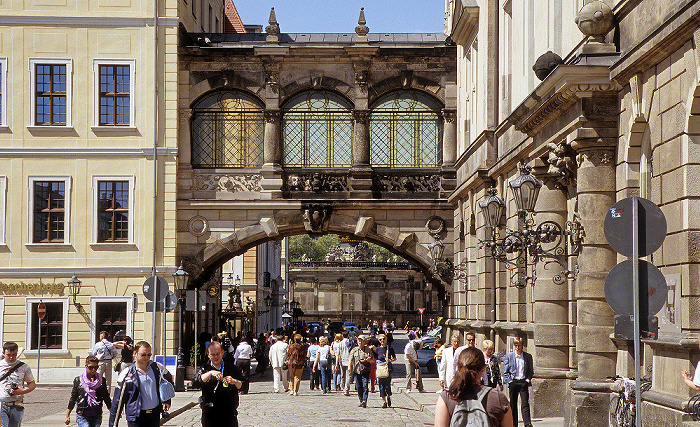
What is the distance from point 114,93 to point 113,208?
134 inches

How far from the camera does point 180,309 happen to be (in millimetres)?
32719

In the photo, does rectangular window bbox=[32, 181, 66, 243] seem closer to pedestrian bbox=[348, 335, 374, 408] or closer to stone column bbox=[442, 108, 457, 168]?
pedestrian bbox=[348, 335, 374, 408]

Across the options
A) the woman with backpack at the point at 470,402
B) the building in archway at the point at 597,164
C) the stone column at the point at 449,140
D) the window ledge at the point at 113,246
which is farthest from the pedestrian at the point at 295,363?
the woman with backpack at the point at 470,402

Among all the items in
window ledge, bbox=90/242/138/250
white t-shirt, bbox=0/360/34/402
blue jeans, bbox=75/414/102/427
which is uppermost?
window ledge, bbox=90/242/138/250

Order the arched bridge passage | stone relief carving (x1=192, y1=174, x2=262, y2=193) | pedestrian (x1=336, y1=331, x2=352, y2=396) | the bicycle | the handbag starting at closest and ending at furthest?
the bicycle
the handbag
pedestrian (x1=336, y1=331, x2=352, y2=396)
the arched bridge passage
stone relief carving (x1=192, y1=174, x2=262, y2=193)

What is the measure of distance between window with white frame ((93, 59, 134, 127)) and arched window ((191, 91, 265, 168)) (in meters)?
2.07

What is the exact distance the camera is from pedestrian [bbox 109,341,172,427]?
476 inches

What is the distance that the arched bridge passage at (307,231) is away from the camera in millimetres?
33594

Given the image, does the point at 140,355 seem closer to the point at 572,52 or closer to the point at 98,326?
the point at 572,52

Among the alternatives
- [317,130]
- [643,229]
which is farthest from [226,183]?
[643,229]

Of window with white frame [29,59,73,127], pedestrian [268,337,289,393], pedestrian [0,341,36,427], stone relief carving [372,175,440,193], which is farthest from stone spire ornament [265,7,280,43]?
pedestrian [0,341,36,427]

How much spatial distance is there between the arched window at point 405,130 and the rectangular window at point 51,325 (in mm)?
10417

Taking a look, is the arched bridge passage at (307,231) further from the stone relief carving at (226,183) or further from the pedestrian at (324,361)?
the pedestrian at (324,361)

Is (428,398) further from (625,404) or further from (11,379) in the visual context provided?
(11,379)
